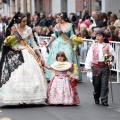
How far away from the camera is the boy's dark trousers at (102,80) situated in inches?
555

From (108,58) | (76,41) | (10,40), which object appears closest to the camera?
(10,40)

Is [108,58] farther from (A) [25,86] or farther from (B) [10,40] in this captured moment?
(B) [10,40]

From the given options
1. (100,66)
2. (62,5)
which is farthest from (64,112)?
(62,5)

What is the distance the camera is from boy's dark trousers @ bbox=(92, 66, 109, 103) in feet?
46.2

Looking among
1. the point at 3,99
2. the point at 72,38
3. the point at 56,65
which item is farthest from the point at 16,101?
the point at 72,38

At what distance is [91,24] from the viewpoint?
24984mm

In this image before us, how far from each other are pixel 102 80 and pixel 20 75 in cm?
162

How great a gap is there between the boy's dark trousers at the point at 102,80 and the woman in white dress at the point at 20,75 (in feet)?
3.38

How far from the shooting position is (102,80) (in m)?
14.1

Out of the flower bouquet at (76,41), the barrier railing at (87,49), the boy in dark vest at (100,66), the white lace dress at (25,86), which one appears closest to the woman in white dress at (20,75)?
the white lace dress at (25,86)

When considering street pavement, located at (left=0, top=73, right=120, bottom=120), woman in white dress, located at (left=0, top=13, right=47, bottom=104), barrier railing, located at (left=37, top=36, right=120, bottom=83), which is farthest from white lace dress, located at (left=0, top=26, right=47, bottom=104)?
barrier railing, located at (left=37, top=36, right=120, bottom=83)

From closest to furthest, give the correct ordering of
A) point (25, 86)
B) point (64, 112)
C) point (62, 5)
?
1. point (64, 112)
2. point (25, 86)
3. point (62, 5)

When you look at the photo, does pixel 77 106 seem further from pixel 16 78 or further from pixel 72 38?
pixel 72 38

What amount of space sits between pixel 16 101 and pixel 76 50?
508cm
